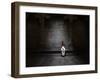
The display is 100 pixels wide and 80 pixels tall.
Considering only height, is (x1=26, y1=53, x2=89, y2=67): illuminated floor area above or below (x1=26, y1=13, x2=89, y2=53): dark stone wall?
below

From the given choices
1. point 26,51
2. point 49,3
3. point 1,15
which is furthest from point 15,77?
point 49,3

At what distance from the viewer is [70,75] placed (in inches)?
90.4

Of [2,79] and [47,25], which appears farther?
[47,25]

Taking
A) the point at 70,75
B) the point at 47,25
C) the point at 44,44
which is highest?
the point at 47,25

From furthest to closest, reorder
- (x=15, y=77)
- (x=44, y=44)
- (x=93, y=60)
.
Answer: (x=93, y=60), (x=44, y=44), (x=15, y=77)

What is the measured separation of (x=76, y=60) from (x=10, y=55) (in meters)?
0.63

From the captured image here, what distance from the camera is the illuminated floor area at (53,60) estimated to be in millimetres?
2129

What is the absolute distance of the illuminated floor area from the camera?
2.13m

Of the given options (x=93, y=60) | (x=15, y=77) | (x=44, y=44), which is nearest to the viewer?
(x=15, y=77)

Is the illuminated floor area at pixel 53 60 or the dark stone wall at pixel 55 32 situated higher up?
the dark stone wall at pixel 55 32

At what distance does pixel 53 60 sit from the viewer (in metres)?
2.21

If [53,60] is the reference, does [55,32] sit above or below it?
above

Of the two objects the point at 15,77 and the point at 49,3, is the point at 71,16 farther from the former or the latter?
the point at 15,77

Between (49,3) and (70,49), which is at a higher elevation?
(49,3)
